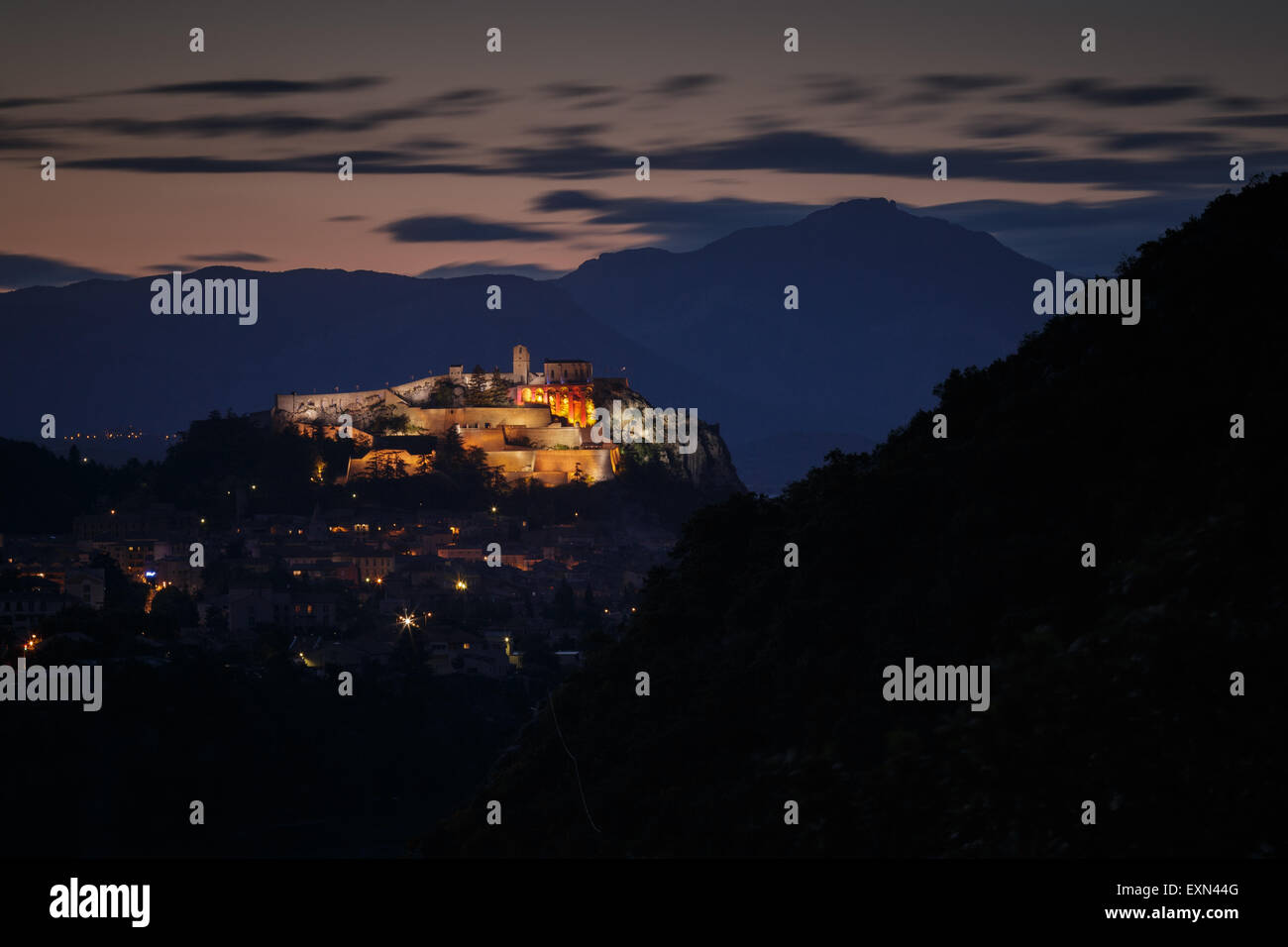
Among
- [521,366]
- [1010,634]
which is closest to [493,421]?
[521,366]

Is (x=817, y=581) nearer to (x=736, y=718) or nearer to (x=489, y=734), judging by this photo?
(x=736, y=718)

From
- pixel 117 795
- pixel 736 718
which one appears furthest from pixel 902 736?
pixel 117 795

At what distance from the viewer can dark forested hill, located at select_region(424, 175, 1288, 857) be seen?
67.6 feet

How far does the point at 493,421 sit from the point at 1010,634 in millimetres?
106501

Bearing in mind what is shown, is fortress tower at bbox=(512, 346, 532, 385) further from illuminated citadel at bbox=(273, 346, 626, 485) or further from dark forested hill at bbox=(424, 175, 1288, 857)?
dark forested hill at bbox=(424, 175, 1288, 857)

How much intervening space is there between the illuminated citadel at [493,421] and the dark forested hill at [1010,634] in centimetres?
9078

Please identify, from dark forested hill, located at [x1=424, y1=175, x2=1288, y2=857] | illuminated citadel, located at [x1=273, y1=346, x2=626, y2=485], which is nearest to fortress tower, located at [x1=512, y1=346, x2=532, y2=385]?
illuminated citadel, located at [x1=273, y1=346, x2=626, y2=485]

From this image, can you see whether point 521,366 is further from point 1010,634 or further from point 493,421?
point 1010,634

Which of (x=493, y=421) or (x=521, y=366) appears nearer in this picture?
(x=493, y=421)

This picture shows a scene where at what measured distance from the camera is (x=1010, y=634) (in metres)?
25.2

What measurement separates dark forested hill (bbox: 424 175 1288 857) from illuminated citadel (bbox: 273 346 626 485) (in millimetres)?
90778

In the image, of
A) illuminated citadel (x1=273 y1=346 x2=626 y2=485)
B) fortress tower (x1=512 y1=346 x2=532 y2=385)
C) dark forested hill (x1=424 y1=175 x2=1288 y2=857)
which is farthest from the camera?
fortress tower (x1=512 y1=346 x2=532 y2=385)

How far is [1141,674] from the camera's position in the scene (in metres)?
21.5
